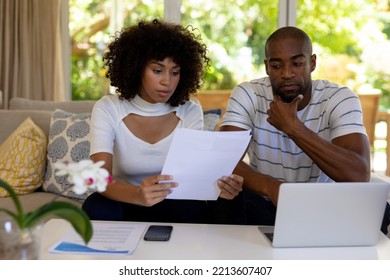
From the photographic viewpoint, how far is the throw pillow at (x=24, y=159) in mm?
2502

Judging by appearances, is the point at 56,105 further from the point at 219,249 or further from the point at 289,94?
the point at 219,249

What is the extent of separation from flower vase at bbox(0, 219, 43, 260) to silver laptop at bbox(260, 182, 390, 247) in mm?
614

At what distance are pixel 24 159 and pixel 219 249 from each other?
1353 millimetres

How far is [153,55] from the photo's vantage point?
2.00m

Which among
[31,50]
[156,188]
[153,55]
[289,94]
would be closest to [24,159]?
[153,55]

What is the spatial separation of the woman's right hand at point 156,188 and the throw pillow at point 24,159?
1029 mm

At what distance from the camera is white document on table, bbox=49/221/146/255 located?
1387 millimetres

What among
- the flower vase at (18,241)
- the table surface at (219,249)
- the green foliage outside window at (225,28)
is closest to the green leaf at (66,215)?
the flower vase at (18,241)

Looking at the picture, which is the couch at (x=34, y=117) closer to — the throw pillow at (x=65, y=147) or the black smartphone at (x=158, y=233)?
the throw pillow at (x=65, y=147)

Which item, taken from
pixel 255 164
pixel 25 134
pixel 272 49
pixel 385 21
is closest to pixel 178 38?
pixel 272 49

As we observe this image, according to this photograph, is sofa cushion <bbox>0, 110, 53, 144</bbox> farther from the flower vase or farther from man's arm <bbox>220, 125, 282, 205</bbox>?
the flower vase

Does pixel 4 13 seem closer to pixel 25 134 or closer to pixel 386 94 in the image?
pixel 25 134

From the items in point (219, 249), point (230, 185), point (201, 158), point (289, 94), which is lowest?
point (219, 249)
